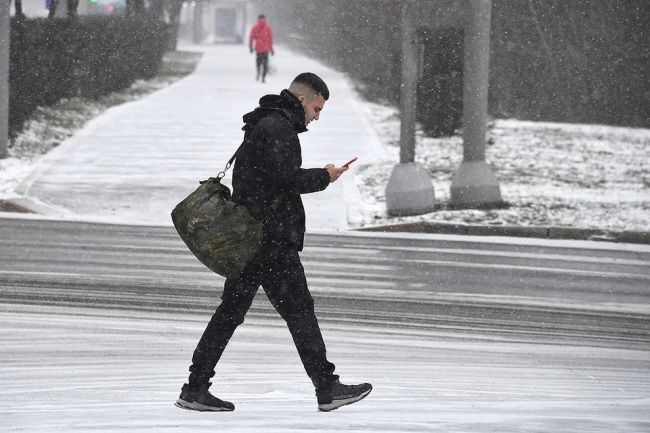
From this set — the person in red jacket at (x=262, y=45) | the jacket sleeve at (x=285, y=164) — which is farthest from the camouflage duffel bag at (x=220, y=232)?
the person in red jacket at (x=262, y=45)

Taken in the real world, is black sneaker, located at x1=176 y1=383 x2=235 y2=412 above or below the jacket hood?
below

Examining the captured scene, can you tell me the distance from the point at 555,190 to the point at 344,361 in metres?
9.00

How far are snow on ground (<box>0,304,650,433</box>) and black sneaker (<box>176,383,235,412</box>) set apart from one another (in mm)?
41

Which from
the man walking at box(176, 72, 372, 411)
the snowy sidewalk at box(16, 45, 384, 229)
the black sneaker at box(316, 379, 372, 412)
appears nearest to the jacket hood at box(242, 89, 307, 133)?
the man walking at box(176, 72, 372, 411)

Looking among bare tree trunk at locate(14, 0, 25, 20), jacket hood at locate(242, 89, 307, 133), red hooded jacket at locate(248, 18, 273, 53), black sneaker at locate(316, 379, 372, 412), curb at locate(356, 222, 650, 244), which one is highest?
red hooded jacket at locate(248, 18, 273, 53)

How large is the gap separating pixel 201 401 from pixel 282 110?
143 centimetres

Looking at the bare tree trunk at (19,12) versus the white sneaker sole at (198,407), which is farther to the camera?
the bare tree trunk at (19,12)

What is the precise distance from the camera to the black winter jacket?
566cm

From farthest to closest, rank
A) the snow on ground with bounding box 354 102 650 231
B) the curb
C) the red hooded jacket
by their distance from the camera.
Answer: the red hooded jacket
the snow on ground with bounding box 354 102 650 231
the curb

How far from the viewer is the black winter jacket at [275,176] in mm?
5660

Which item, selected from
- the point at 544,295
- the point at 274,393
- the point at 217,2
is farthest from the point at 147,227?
the point at 217,2

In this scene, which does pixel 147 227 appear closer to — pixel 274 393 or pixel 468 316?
pixel 468 316

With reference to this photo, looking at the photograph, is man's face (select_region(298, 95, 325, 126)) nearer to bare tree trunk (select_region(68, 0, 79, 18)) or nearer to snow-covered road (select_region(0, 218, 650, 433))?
snow-covered road (select_region(0, 218, 650, 433))

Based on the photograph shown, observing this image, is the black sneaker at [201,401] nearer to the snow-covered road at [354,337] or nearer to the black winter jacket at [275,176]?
the snow-covered road at [354,337]
